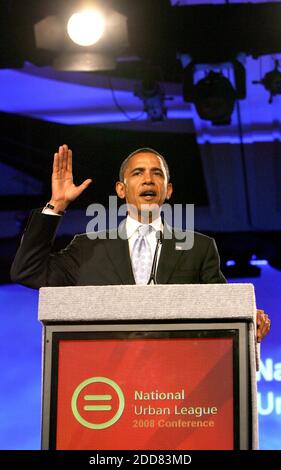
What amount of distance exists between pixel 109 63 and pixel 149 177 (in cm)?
209

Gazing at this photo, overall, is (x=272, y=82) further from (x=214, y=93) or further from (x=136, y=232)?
(x=136, y=232)

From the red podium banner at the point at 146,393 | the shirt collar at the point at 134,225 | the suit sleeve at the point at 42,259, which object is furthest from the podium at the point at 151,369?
the shirt collar at the point at 134,225

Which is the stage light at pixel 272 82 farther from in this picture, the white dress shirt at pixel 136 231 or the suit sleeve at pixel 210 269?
the suit sleeve at pixel 210 269

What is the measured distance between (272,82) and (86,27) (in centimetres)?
105

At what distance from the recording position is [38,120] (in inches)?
176

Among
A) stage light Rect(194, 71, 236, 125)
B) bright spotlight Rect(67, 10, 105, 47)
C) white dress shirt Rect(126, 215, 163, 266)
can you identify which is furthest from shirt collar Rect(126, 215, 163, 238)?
stage light Rect(194, 71, 236, 125)

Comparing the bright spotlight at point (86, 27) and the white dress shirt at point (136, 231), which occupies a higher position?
the bright spotlight at point (86, 27)

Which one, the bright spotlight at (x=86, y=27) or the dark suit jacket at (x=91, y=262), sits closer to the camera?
the dark suit jacket at (x=91, y=262)

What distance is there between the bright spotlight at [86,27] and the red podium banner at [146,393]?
9.36ft

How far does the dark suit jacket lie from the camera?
1695mm

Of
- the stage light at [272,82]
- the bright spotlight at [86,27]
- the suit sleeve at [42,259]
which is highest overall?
the bright spotlight at [86,27]

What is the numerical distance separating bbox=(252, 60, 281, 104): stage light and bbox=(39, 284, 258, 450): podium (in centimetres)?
311

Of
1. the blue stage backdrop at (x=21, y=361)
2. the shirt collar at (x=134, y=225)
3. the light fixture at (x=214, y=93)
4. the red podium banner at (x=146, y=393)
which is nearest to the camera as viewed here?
the red podium banner at (x=146, y=393)

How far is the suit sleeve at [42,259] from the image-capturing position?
1.68m
